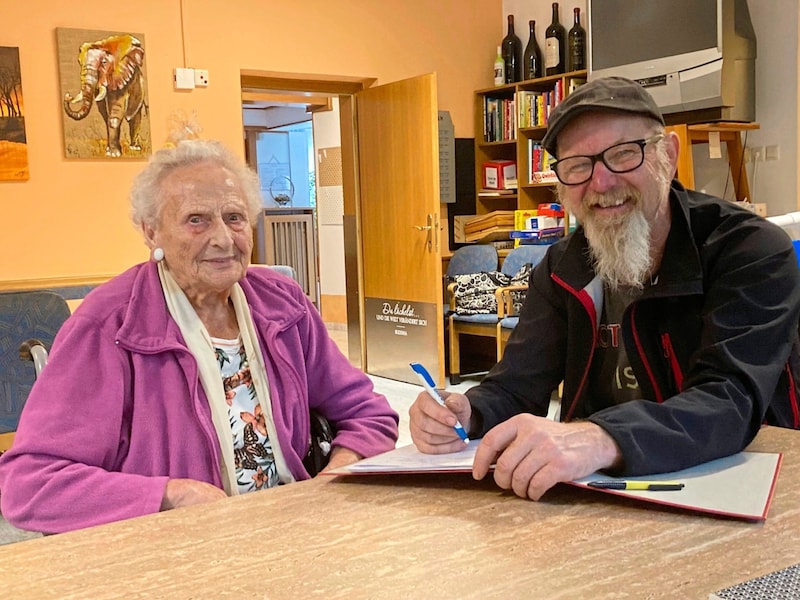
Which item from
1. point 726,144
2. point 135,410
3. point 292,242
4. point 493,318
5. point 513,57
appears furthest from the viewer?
point 292,242

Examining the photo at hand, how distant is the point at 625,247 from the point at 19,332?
1757 millimetres

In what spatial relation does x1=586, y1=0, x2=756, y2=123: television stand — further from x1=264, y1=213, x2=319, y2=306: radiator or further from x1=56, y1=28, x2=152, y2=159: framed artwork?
x1=264, y1=213, x2=319, y2=306: radiator

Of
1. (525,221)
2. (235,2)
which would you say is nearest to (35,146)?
(235,2)

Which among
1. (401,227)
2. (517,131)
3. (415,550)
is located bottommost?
(415,550)

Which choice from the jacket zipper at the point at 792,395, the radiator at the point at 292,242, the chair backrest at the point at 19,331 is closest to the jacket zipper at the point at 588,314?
the jacket zipper at the point at 792,395

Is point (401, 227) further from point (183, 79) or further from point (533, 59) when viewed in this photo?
point (183, 79)

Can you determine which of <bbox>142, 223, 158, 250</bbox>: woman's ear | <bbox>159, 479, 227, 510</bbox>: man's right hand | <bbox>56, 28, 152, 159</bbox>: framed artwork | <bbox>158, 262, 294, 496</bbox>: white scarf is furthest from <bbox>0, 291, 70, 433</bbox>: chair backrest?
<bbox>56, 28, 152, 159</bbox>: framed artwork

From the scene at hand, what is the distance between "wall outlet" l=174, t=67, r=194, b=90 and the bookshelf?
2.27 m

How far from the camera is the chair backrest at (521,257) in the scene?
17.8 feet

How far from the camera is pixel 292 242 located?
9.15m

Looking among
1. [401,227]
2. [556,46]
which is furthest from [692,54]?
[401,227]

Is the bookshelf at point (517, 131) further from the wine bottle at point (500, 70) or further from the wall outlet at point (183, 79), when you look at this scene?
the wall outlet at point (183, 79)

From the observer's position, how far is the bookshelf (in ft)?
18.4

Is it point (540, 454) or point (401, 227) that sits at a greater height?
point (401, 227)
